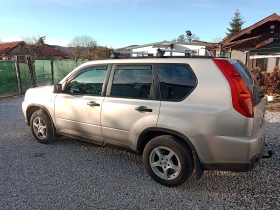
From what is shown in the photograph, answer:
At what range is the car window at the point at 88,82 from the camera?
365cm

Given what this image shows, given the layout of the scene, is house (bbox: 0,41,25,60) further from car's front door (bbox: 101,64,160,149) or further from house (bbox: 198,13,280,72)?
car's front door (bbox: 101,64,160,149)

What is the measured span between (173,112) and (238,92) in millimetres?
792

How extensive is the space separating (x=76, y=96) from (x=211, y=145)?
2.41 metres

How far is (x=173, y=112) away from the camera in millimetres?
2799

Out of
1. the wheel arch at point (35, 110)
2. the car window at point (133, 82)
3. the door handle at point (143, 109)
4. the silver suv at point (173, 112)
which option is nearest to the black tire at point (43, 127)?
the wheel arch at point (35, 110)

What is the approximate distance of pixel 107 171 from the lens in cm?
343

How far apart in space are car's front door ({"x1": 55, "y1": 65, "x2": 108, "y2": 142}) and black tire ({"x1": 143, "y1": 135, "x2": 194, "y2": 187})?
1.00 m

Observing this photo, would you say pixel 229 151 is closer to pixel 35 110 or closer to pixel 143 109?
pixel 143 109

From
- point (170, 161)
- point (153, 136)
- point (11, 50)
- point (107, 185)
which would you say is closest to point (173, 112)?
point (153, 136)

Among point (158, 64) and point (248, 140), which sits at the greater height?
point (158, 64)

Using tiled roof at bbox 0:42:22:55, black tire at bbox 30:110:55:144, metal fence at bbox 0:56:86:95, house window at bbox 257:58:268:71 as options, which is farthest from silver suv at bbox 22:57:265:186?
tiled roof at bbox 0:42:22:55

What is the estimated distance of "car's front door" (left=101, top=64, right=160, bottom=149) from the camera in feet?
9.92

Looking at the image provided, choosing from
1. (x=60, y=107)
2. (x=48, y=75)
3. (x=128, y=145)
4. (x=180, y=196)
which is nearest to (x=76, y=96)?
(x=60, y=107)

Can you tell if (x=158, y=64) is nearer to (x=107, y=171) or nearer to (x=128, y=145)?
(x=128, y=145)
